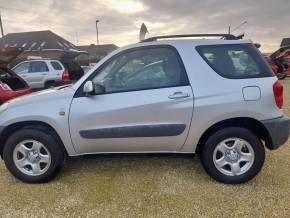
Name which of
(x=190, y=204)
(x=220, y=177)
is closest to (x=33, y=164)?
(x=190, y=204)

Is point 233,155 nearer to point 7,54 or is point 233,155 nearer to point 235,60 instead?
point 235,60

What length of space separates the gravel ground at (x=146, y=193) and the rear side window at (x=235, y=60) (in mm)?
1323

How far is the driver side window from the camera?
3.36 metres

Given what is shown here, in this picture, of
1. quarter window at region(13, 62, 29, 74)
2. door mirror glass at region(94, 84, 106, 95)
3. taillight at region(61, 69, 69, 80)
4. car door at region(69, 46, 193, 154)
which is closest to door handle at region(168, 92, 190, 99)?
car door at region(69, 46, 193, 154)

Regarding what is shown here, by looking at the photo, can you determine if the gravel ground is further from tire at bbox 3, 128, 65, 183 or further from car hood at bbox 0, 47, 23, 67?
car hood at bbox 0, 47, 23, 67

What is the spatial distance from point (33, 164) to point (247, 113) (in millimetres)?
2686

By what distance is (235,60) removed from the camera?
3.39m

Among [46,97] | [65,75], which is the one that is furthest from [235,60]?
[65,75]

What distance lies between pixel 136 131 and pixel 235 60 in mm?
1459

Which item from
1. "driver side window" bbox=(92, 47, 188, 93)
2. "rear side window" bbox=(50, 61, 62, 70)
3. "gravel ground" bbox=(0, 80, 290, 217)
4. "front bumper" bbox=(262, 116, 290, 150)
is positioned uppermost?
"driver side window" bbox=(92, 47, 188, 93)

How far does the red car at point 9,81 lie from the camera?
6.00 metres

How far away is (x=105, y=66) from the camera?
136 inches

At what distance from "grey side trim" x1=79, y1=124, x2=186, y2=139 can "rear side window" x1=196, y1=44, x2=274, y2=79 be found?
2.71ft

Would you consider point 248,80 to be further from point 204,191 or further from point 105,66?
point 105,66
